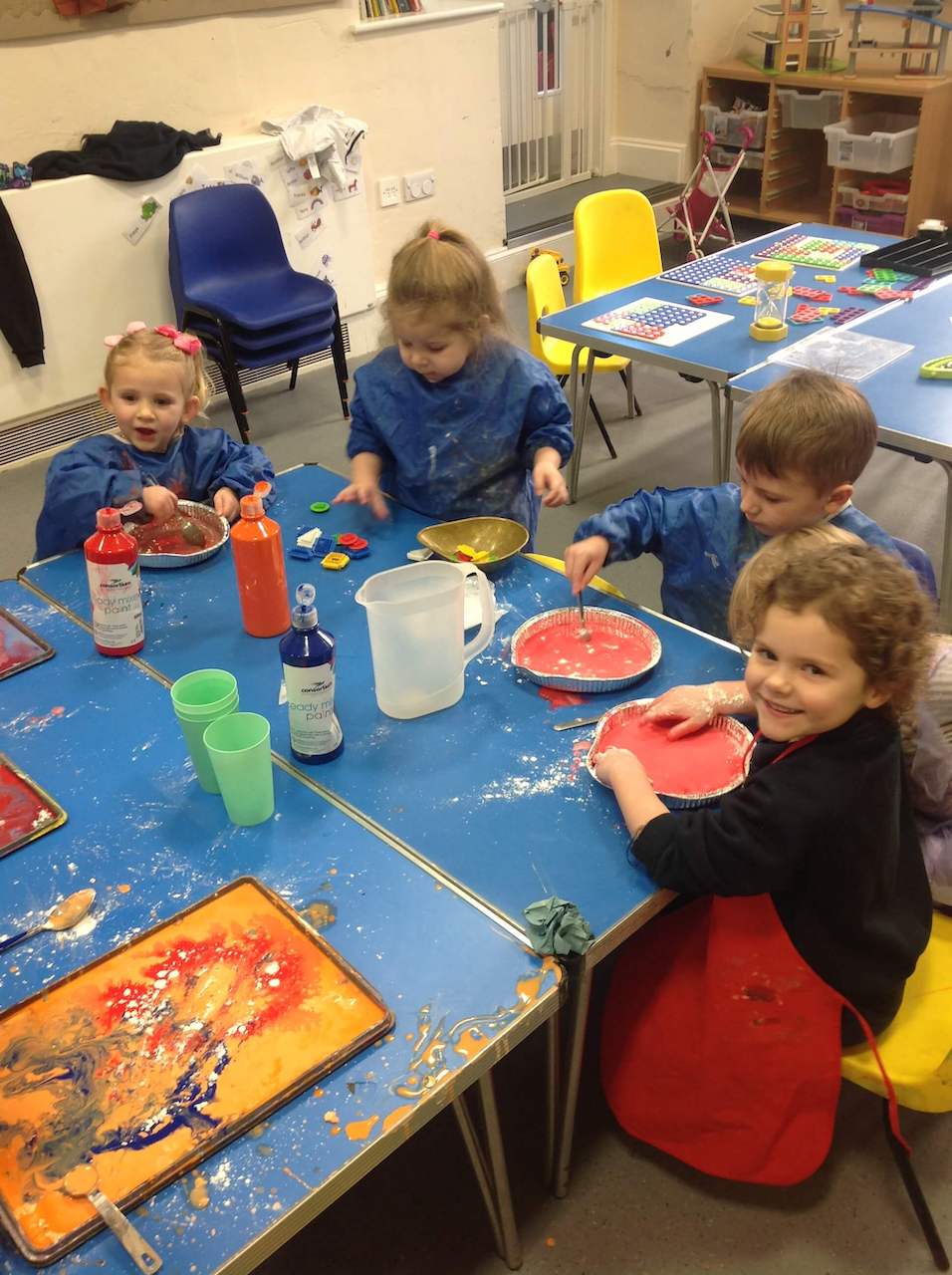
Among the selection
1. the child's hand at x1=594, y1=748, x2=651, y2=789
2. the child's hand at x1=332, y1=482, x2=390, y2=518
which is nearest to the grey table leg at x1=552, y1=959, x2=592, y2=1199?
the child's hand at x1=594, y1=748, x2=651, y2=789

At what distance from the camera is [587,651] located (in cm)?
160

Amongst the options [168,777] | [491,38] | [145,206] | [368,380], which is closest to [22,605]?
[168,777]

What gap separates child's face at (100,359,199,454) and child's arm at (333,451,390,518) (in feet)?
1.15

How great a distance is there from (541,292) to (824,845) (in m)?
2.52

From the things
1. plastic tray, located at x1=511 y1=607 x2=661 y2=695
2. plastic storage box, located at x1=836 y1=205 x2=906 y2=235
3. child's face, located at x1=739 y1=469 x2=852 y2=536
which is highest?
child's face, located at x1=739 y1=469 x2=852 y2=536

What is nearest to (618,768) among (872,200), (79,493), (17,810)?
(17,810)

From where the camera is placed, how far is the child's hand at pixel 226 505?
198cm

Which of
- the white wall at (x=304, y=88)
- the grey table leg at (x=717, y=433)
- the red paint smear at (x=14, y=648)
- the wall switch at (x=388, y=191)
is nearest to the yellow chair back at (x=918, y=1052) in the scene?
the red paint smear at (x=14, y=648)

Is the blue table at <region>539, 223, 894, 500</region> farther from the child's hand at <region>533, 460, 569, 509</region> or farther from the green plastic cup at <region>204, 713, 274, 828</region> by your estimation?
the green plastic cup at <region>204, 713, 274, 828</region>

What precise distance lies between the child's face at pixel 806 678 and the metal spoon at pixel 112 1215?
0.81m

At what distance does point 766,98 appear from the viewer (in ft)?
19.6

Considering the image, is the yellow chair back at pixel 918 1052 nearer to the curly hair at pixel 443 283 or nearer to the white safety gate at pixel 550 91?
the curly hair at pixel 443 283

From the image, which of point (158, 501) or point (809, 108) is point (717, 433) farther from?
point (809, 108)

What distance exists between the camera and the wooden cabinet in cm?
517
